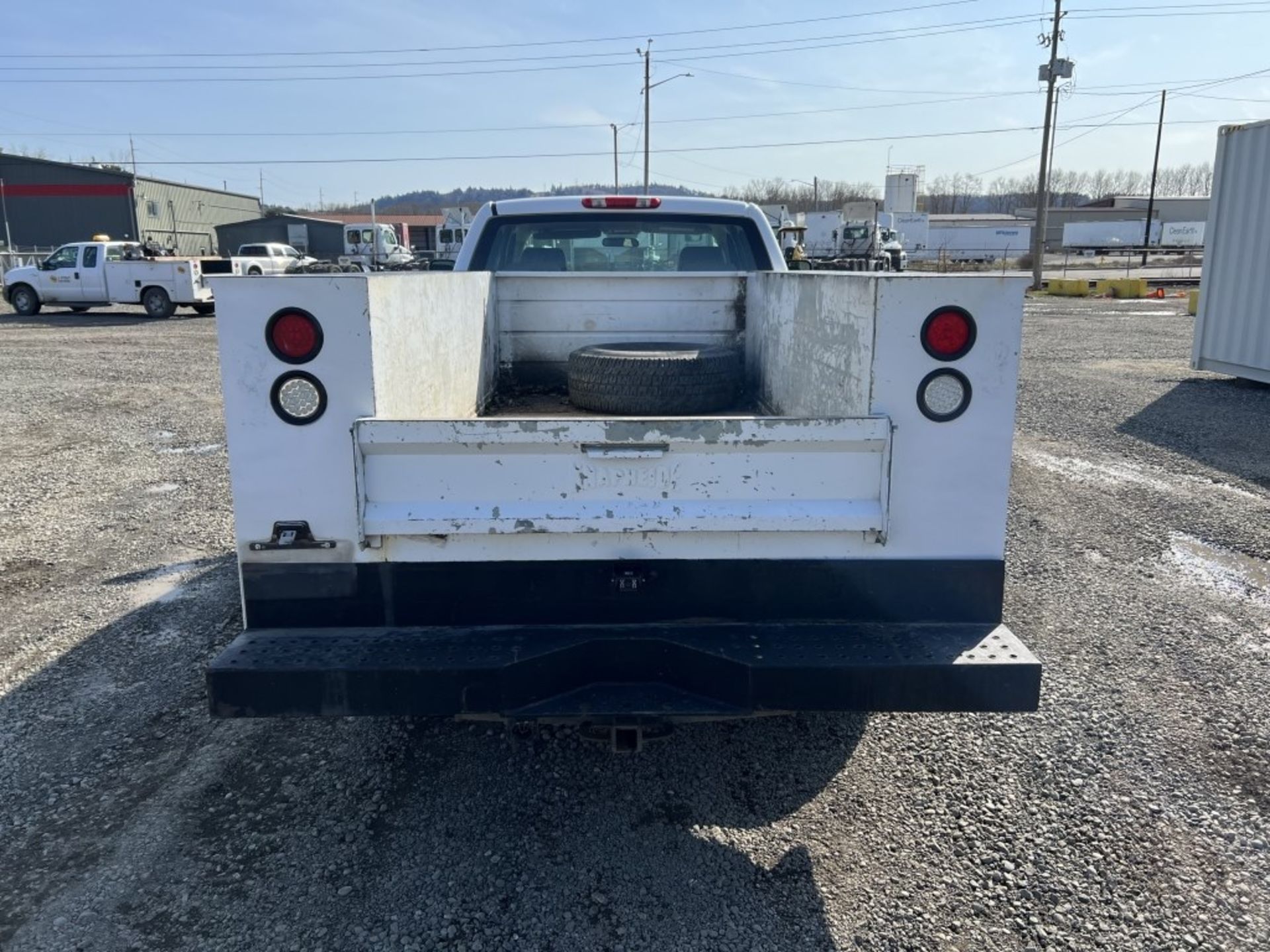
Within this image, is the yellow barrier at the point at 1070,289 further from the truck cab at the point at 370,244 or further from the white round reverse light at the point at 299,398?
the white round reverse light at the point at 299,398

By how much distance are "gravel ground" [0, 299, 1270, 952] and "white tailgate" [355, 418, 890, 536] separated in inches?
42.5

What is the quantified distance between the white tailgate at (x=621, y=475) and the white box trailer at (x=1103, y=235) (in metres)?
82.9

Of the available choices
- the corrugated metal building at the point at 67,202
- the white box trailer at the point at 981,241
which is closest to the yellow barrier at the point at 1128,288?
the white box trailer at the point at 981,241

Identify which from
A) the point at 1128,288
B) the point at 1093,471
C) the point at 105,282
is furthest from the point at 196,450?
the point at 1128,288

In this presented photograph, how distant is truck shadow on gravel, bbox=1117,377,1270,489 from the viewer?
27.8 feet

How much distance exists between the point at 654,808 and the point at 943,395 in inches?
66.4

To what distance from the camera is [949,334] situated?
2.76m

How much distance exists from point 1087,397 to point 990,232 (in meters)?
65.8

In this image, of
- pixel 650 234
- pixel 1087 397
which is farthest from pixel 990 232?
pixel 650 234

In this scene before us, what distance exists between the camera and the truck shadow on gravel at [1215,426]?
27.8ft

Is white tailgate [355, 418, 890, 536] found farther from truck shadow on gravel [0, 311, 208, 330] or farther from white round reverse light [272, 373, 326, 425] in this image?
truck shadow on gravel [0, 311, 208, 330]

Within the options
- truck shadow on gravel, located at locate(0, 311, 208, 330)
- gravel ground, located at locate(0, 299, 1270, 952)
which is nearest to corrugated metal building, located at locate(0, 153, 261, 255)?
truck shadow on gravel, located at locate(0, 311, 208, 330)

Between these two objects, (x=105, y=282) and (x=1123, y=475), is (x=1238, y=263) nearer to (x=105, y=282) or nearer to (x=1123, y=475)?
(x=1123, y=475)

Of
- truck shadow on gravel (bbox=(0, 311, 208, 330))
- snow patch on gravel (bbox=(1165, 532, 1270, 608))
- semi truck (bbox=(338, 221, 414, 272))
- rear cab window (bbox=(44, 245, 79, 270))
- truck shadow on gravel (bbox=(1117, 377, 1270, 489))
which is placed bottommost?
snow patch on gravel (bbox=(1165, 532, 1270, 608))
